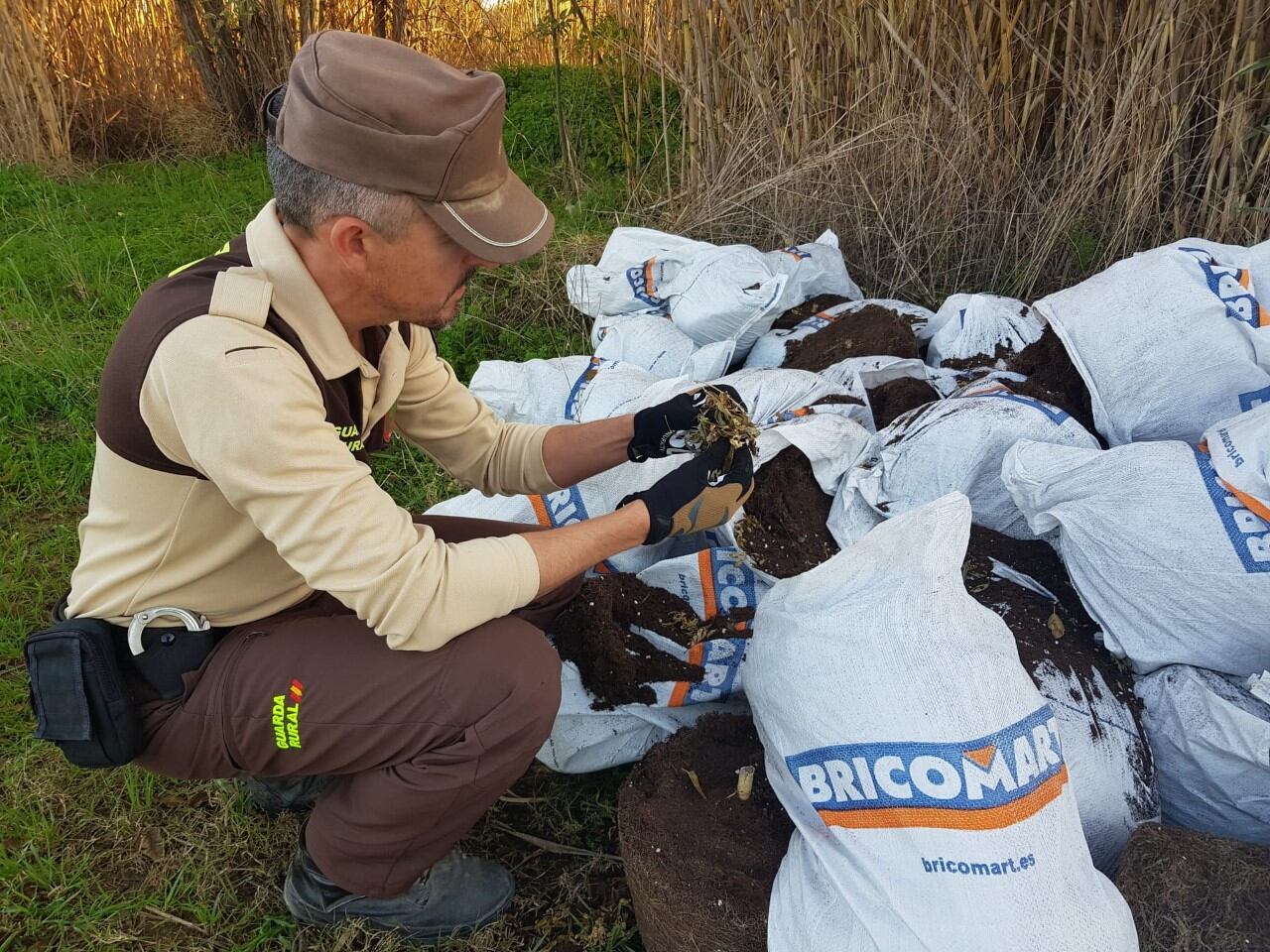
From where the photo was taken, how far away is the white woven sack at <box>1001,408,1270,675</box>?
142cm

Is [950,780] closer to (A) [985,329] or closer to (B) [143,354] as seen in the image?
(B) [143,354]

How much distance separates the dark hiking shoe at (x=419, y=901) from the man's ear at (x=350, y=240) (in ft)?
3.21

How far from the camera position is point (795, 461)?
1.83m

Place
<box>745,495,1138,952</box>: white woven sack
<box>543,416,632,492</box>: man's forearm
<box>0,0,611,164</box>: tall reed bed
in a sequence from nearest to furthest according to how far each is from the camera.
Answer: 1. <box>745,495,1138,952</box>: white woven sack
2. <box>543,416,632,492</box>: man's forearm
3. <box>0,0,611,164</box>: tall reed bed

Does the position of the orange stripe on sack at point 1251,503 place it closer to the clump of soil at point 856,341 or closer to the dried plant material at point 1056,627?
the dried plant material at point 1056,627

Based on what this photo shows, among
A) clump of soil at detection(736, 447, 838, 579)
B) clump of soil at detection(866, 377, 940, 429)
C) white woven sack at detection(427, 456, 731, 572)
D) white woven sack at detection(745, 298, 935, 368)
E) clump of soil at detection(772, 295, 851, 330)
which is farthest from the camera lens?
clump of soil at detection(772, 295, 851, 330)

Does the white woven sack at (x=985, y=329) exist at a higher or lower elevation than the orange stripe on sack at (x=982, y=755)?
lower

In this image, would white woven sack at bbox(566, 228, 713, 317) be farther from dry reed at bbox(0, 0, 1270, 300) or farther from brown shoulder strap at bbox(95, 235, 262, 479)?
brown shoulder strap at bbox(95, 235, 262, 479)

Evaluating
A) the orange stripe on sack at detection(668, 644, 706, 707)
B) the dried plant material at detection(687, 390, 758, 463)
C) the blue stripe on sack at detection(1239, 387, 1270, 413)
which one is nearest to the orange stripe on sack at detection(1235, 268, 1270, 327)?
the blue stripe on sack at detection(1239, 387, 1270, 413)

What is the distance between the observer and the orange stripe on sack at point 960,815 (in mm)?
1172

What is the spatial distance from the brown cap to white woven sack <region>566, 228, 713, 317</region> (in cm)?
166

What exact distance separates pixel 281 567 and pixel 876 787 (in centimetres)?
94

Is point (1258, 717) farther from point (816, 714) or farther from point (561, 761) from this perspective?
point (561, 761)

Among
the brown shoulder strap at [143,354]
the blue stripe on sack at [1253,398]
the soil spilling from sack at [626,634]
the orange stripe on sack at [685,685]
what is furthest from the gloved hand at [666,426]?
the blue stripe on sack at [1253,398]
